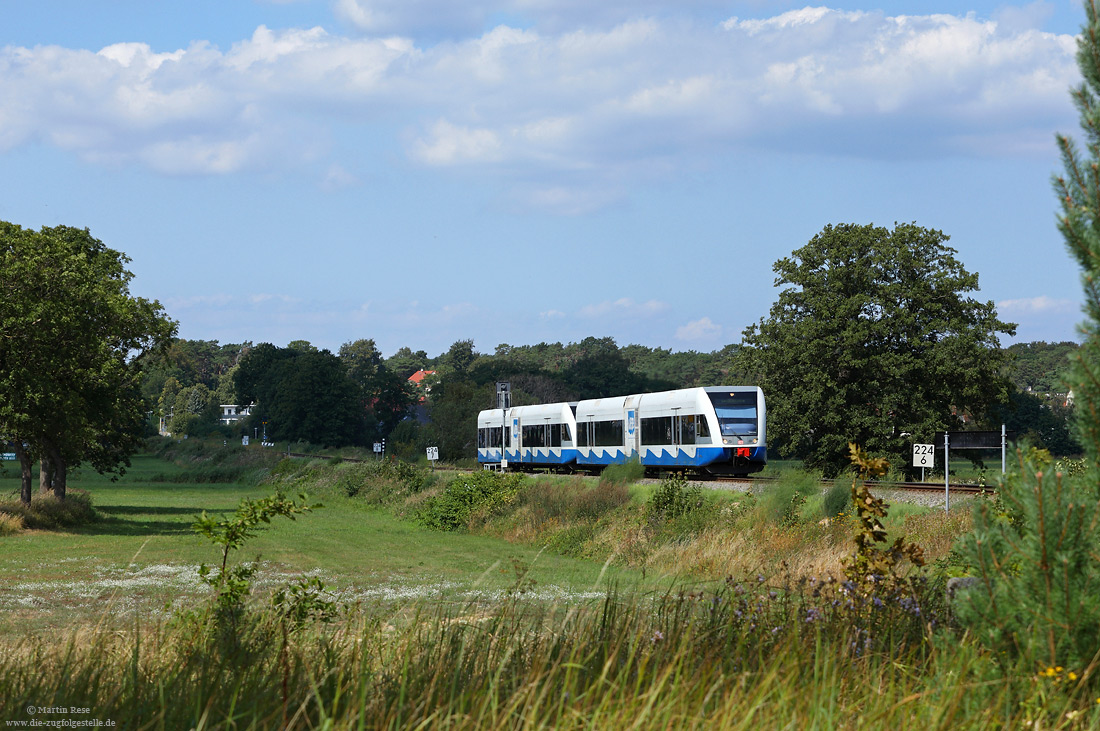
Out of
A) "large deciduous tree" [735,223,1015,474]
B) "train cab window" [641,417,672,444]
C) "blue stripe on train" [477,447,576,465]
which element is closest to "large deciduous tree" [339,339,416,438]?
"blue stripe on train" [477,447,576,465]


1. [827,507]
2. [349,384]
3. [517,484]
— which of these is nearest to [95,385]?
[517,484]

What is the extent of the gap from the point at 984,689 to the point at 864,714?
1.89ft

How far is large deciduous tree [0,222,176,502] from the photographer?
30.7 meters

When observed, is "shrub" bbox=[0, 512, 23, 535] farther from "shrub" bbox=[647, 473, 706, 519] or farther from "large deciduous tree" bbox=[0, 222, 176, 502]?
"shrub" bbox=[647, 473, 706, 519]

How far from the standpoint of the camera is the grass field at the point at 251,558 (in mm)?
16969

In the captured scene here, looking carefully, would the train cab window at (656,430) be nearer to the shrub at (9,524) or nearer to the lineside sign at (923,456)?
the lineside sign at (923,456)

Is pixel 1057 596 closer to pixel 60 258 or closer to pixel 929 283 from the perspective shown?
pixel 60 258

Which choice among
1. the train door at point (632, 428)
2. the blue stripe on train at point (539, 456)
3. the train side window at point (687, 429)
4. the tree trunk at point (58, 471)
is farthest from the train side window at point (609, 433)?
the tree trunk at point (58, 471)

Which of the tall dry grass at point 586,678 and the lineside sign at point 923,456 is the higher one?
the lineside sign at point 923,456

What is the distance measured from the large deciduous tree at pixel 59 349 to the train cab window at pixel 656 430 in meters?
17.1

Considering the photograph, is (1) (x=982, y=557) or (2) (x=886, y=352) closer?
(1) (x=982, y=557)

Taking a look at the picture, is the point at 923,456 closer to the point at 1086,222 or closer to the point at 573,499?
the point at 573,499

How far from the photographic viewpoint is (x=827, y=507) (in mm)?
25109

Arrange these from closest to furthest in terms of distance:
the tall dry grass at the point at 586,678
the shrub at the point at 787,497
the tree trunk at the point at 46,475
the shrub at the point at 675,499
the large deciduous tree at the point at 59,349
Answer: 1. the tall dry grass at the point at 586,678
2. the shrub at the point at 787,497
3. the shrub at the point at 675,499
4. the large deciduous tree at the point at 59,349
5. the tree trunk at the point at 46,475
